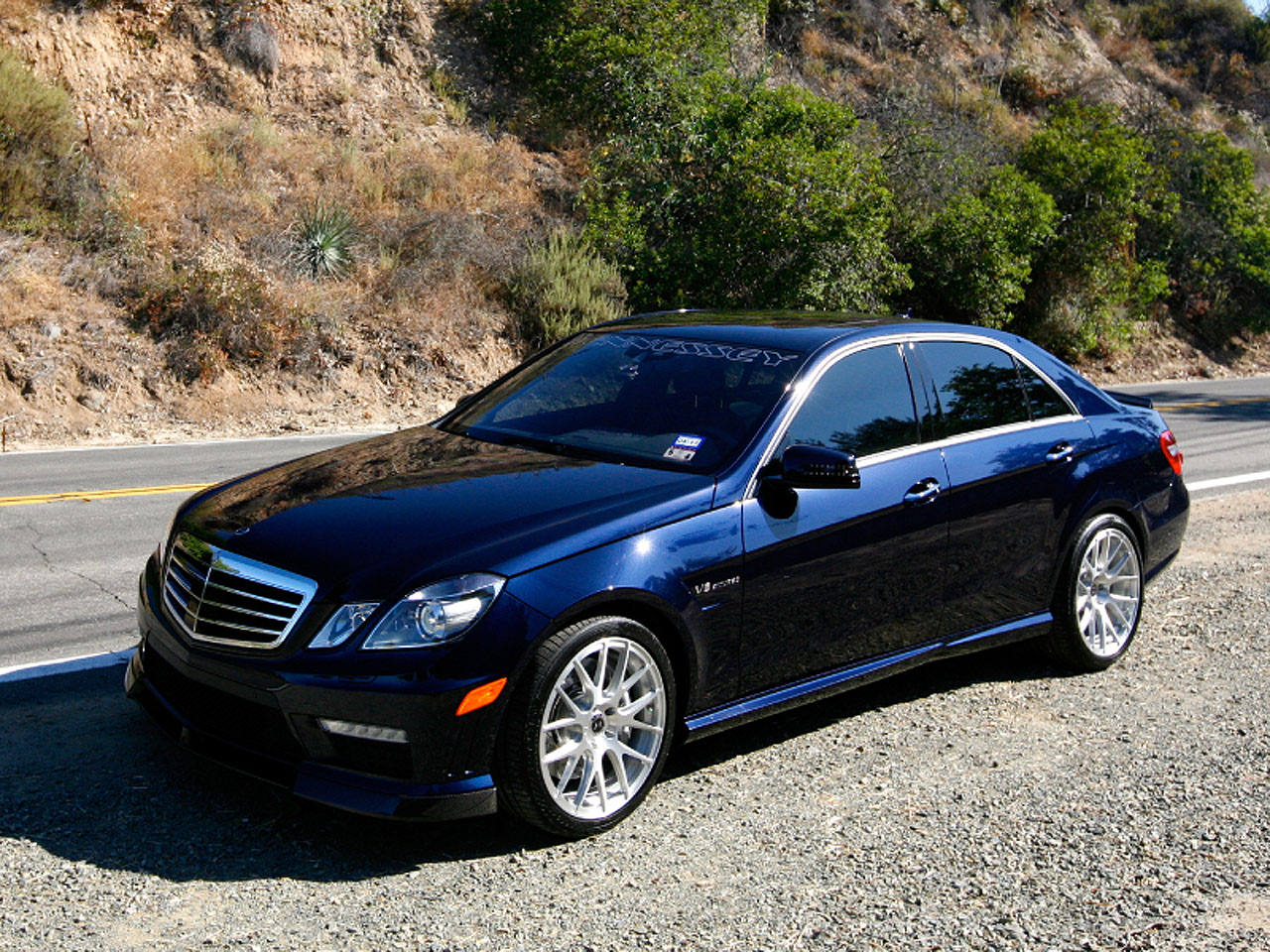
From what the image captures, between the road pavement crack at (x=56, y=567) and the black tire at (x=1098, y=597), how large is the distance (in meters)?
4.82

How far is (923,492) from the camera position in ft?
17.5

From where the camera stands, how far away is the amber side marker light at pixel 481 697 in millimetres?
3965

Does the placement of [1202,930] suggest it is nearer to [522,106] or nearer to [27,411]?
[27,411]

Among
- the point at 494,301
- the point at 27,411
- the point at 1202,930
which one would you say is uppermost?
the point at 1202,930

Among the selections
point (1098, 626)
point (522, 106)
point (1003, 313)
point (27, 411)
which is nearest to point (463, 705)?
point (1098, 626)

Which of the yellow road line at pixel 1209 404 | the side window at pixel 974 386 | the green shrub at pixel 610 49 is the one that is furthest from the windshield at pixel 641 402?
the green shrub at pixel 610 49

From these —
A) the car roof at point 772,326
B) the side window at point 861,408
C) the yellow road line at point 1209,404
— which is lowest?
the yellow road line at point 1209,404

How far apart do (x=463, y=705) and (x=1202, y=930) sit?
2289 mm

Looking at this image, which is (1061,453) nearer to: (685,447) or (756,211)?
(685,447)

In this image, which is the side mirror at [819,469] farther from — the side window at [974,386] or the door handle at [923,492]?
the side window at [974,386]

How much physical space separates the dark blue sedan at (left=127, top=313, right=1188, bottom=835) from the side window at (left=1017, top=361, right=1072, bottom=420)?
0.7 inches

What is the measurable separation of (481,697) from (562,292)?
1710 centimetres

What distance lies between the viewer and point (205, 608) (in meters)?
4.35

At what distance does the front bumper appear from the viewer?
394 cm
